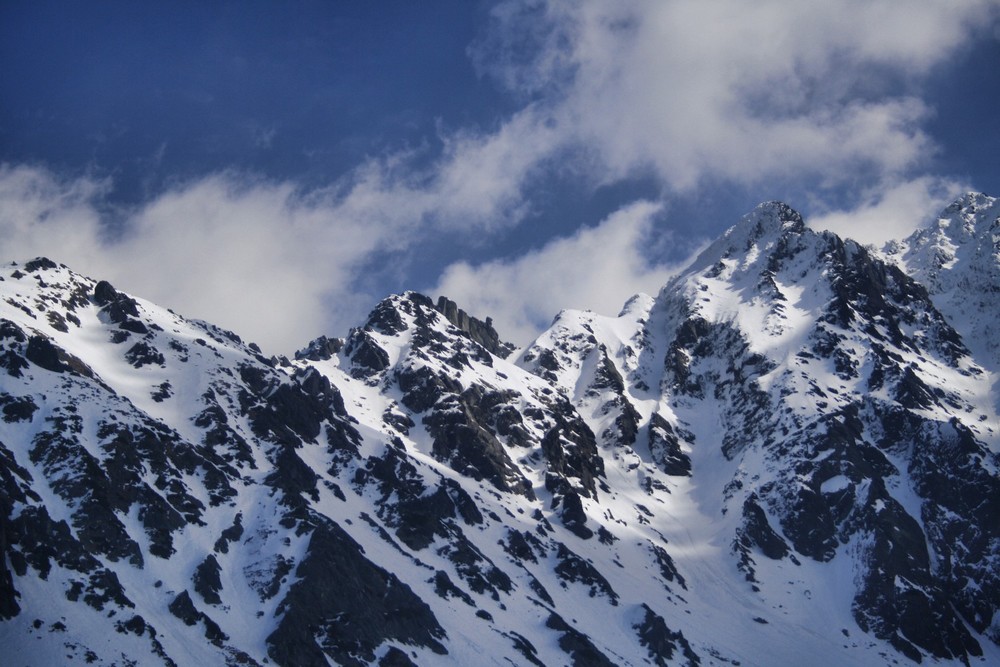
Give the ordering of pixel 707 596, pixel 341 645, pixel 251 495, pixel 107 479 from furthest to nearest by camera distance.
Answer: pixel 707 596 → pixel 251 495 → pixel 107 479 → pixel 341 645

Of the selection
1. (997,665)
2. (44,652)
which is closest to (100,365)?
(44,652)

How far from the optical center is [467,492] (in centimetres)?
19200

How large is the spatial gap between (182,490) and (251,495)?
12.4 meters

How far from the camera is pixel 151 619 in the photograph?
11194cm

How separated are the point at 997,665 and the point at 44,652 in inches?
6405

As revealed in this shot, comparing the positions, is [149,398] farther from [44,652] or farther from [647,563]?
[647,563]

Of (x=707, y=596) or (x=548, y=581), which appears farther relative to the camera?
(x=707, y=596)

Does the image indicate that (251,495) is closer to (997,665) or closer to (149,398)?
(149,398)

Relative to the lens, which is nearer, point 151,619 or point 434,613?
point 151,619

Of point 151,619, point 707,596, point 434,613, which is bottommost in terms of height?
point 151,619

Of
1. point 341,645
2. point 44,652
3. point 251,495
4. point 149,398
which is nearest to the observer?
point 44,652

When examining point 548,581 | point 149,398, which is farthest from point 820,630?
point 149,398

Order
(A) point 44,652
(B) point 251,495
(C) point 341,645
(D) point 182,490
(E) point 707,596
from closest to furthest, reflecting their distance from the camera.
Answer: (A) point 44,652
(C) point 341,645
(D) point 182,490
(B) point 251,495
(E) point 707,596

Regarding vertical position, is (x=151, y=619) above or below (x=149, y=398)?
below
